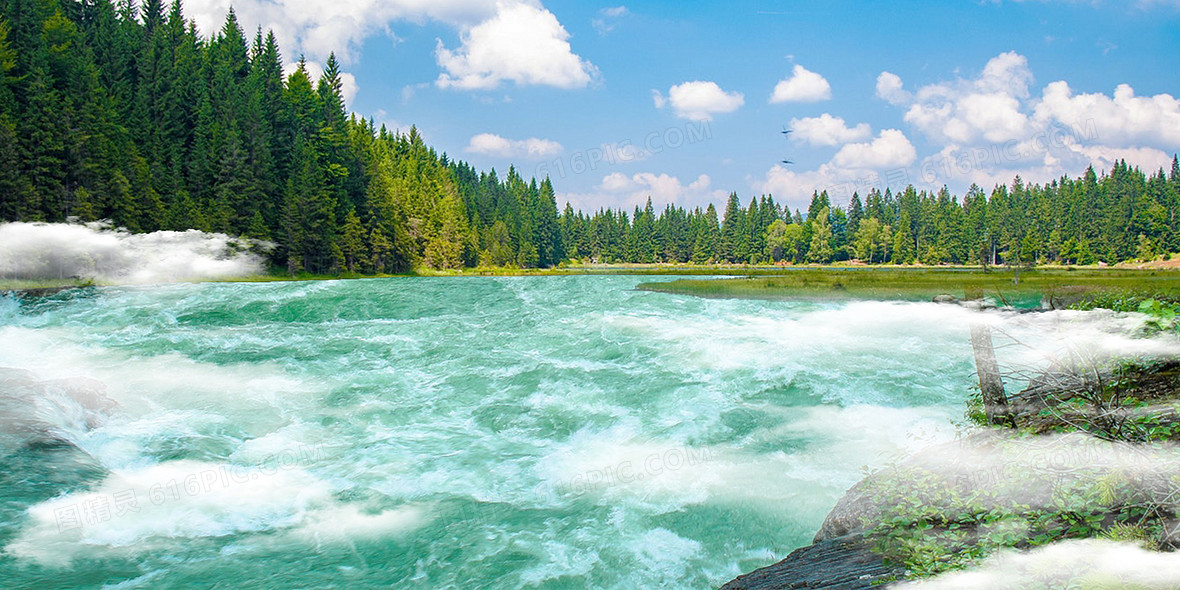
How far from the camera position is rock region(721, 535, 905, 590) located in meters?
5.52

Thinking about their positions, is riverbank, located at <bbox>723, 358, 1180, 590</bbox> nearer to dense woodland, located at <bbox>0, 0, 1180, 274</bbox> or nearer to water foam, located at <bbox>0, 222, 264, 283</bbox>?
water foam, located at <bbox>0, 222, 264, 283</bbox>

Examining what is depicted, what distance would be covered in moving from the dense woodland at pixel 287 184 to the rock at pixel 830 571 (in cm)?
5626

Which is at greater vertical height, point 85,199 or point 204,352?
point 85,199

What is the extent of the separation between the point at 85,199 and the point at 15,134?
5711 millimetres

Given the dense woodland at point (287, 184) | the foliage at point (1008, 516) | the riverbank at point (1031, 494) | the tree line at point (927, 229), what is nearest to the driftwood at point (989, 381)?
the riverbank at point (1031, 494)

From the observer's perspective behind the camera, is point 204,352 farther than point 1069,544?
Yes

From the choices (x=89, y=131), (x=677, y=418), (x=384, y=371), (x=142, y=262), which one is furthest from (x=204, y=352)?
(x=89, y=131)

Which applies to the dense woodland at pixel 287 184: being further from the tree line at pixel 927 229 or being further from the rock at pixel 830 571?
the rock at pixel 830 571

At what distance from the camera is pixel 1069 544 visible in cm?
509

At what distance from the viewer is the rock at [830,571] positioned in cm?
552

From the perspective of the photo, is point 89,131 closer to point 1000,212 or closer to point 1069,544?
point 1069,544

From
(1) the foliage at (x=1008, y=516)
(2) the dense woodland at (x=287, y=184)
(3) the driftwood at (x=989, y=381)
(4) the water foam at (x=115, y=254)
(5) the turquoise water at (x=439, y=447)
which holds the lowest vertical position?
(5) the turquoise water at (x=439, y=447)

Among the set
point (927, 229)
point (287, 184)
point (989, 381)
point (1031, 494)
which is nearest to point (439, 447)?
point (989, 381)

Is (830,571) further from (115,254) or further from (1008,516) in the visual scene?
(115,254)
